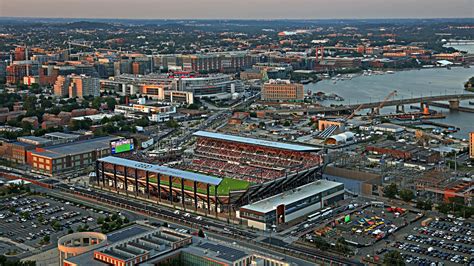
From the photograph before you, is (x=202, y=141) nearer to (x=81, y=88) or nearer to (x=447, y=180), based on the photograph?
(x=447, y=180)

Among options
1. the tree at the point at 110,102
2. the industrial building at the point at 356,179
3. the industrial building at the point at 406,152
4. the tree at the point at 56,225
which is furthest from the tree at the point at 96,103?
the tree at the point at 56,225

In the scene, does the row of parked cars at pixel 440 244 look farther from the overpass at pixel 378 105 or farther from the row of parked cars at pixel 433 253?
the overpass at pixel 378 105

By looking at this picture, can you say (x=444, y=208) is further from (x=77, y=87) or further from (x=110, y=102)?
(x=77, y=87)

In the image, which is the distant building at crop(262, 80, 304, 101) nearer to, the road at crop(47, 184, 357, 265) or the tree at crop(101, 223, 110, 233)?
the road at crop(47, 184, 357, 265)

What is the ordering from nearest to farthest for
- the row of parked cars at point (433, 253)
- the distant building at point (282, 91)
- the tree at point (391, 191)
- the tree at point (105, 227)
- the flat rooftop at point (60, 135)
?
the row of parked cars at point (433, 253)
the tree at point (105, 227)
the tree at point (391, 191)
the flat rooftop at point (60, 135)
the distant building at point (282, 91)

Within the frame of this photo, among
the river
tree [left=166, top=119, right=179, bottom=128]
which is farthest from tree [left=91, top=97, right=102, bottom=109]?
the river

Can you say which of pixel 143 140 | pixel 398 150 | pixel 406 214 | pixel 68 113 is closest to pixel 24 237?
pixel 406 214
